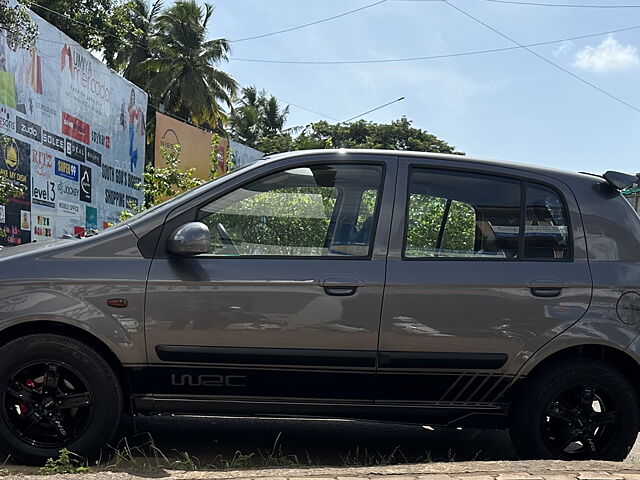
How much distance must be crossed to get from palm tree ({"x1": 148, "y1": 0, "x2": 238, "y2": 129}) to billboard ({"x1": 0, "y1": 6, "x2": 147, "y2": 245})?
43.5 feet

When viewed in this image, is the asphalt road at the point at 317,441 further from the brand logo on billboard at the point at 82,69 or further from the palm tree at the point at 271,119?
the palm tree at the point at 271,119

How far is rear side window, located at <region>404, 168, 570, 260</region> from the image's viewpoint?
3.90m

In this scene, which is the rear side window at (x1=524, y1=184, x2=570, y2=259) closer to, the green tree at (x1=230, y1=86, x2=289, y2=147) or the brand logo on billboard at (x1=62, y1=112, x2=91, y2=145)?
the brand logo on billboard at (x1=62, y1=112, x2=91, y2=145)

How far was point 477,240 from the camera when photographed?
3.95 meters

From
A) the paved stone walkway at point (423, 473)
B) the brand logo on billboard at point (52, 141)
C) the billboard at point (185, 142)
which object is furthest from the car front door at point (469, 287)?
the billboard at point (185, 142)

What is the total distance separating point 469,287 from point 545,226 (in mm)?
638

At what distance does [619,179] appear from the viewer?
4.05 metres

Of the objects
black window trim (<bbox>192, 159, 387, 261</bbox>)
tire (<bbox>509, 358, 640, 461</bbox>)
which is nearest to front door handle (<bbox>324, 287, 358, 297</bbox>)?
black window trim (<bbox>192, 159, 387, 261</bbox>)

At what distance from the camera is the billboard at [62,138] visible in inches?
511

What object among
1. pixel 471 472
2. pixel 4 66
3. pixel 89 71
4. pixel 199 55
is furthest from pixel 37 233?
pixel 199 55

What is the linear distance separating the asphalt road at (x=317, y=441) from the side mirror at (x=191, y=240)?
3.93ft

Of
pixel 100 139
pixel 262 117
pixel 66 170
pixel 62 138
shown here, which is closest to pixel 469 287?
Result: pixel 62 138

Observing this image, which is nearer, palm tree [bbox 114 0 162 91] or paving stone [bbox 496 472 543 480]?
paving stone [bbox 496 472 543 480]

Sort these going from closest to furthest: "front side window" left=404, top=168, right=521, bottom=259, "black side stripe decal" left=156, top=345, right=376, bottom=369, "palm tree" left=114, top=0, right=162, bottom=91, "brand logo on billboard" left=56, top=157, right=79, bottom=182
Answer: "black side stripe decal" left=156, top=345, right=376, bottom=369 < "front side window" left=404, top=168, right=521, bottom=259 < "brand logo on billboard" left=56, top=157, right=79, bottom=182 < "palm tree" left=114, top=0, right=162, bottom=91
